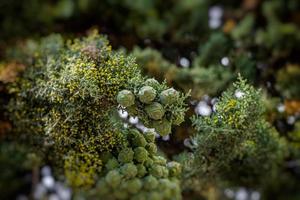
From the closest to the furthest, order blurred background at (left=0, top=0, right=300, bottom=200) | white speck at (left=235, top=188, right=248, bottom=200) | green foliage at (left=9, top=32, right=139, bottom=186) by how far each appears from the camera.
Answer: green foliage at (left=9, top=32, right=139, bottom=186), blurred background at (left=0, top=0, right=300, bottom=200), white speck at (left=235, top=188, right=248, bottom=200)

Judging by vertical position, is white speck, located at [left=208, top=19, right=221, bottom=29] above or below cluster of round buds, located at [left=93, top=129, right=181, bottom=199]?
above

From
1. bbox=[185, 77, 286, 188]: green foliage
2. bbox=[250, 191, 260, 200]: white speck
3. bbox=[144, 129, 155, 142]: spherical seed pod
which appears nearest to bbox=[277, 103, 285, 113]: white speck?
bbox=[185, 77, 286, 188]: green foliage

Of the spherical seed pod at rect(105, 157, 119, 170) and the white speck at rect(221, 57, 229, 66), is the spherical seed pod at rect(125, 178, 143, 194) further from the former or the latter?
the white speck at rect(221, 57, 229, 66)

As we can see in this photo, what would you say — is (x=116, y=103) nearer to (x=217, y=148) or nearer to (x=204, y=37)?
(x=217, y=148)

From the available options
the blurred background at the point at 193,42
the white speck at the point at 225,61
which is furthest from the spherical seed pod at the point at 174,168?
the white speck at the point at 225,61

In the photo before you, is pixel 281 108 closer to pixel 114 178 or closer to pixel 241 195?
pixel 241 195

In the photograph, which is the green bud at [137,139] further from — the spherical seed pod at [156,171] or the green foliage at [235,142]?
the green foliage at [235,142]
